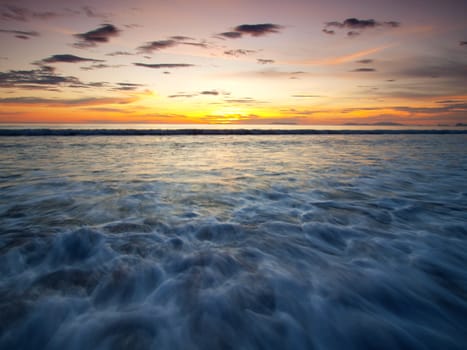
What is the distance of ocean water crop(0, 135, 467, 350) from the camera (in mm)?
1859

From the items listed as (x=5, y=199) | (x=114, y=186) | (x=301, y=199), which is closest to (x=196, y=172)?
(x=114, y=186)

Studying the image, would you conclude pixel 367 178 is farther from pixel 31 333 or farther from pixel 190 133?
pixel 190 133

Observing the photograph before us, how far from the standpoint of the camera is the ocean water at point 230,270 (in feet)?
6.10

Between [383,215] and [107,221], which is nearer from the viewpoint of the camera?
[107,221]

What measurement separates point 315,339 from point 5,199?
5.33m

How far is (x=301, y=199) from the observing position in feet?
15.4

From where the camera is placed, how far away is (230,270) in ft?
8.13

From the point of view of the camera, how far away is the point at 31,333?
70.4 inches

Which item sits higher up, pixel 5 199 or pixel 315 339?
pixel 5 199

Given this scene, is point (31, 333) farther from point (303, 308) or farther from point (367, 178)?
point (367, 178)

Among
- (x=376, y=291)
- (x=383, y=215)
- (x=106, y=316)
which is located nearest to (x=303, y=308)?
(x=376, y=291)

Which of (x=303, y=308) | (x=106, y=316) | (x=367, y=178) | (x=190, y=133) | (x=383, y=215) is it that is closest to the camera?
(x=106, y=316)

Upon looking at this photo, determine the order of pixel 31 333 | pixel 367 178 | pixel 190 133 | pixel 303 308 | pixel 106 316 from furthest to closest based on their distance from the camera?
pixel 190 133 → pixel 367 178 → pixel 303 308 → pixel 106 316 → pixel 31 333

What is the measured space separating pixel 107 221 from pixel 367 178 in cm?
618
